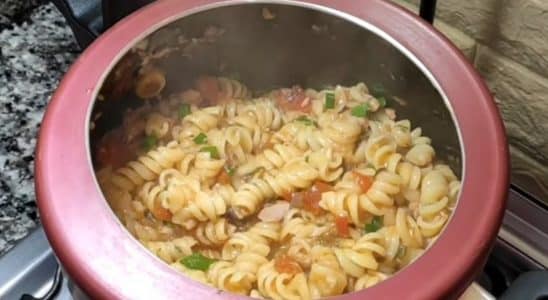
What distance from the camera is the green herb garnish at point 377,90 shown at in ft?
2.24

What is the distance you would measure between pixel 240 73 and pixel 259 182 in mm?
119

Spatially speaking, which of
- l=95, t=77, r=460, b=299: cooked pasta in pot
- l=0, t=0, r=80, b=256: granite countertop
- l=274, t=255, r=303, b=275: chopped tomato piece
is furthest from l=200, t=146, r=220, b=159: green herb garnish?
l=0, t=0, r=80, b=256: granite countertop

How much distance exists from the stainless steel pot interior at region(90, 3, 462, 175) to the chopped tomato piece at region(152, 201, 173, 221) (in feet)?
0.22

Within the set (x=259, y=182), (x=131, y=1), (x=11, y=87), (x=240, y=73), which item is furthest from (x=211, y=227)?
(x=11, y=87)

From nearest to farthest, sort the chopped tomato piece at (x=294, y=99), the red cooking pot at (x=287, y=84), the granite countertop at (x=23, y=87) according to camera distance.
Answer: the red cooking pot at (x=287, y=84)
the chopped tomato piece at (x=294, y=99)
the granite countertop at (x=23, y=87)

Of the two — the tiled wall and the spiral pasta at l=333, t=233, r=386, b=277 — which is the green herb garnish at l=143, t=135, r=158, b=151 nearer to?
the spiral pasta at l=333, t=233, r=386, b=277

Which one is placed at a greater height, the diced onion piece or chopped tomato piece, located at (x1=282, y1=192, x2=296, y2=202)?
chopped tomato piece, located at (x1=282, y1=192, x2=296, y2=202)

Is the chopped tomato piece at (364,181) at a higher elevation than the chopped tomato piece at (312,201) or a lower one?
higher

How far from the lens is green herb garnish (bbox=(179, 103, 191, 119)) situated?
68 cm

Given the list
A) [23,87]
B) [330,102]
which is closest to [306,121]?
[330,102]

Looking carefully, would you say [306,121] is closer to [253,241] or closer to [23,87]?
[253,241]

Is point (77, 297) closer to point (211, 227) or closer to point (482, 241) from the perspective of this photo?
point (211, 227)

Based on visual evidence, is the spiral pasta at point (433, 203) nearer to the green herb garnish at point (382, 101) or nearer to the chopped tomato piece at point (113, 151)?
the green herb garnish at point (382, 101)

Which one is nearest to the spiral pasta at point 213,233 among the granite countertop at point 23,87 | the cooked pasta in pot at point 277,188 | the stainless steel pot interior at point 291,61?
the cooked pasta in pot at point 277,188
